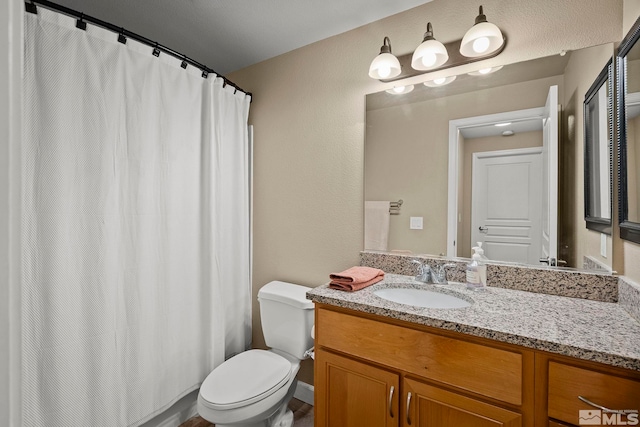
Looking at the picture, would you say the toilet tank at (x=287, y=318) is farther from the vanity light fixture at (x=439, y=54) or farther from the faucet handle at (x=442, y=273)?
the vanity light fixture at (x=439, y=54)

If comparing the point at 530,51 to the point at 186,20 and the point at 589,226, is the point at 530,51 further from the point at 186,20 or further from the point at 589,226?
the point at 186,20

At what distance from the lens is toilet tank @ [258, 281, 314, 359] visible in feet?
5.99

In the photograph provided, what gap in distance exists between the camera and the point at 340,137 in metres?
1.93

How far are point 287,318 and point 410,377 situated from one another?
93 centimetres

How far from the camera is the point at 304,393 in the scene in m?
2.08

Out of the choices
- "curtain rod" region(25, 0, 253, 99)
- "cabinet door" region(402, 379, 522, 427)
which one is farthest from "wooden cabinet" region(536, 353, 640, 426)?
"curtain rod" region(25, 0, 253, 99)

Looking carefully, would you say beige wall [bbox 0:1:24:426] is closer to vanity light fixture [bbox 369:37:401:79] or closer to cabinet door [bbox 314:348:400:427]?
cabinet door [bbox 314:348:400:427]

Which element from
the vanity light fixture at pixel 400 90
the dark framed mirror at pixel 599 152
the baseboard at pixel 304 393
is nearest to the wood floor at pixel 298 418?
the baseboard at pixel 304 393

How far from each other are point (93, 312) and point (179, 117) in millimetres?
1133

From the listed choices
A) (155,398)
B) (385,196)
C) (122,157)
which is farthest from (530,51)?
(155,398)

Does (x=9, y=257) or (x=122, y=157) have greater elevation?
(x=122, y=157)

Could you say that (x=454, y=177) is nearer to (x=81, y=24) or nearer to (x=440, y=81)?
(x=440, y=81)

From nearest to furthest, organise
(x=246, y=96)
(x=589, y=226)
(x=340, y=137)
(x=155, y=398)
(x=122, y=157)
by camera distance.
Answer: (x=589, y=226) < (x=122, y=157) < (x=155, y=398) < (x=340, y=137) < (x=246, y=96)

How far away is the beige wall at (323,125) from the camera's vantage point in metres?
1.47
